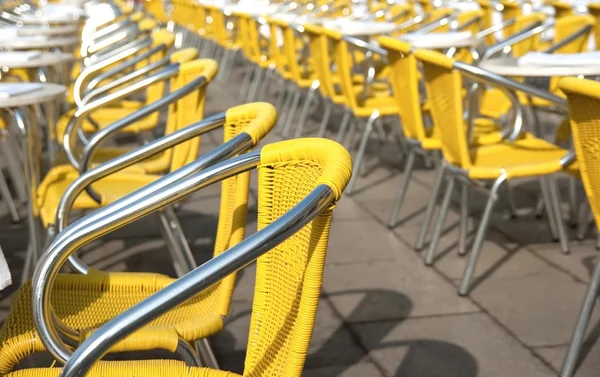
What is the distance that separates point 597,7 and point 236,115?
2845mm

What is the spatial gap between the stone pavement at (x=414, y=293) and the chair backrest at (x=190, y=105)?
0.54 metres

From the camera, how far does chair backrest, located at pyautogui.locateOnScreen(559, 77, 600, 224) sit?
213cm

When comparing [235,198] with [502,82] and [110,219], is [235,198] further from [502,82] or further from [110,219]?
[502,82]

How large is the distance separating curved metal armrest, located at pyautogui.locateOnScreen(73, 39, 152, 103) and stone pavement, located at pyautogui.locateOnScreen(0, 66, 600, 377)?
0.63 m

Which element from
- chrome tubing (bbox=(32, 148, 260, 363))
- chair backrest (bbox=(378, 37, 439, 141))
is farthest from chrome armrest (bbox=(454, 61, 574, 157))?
chrome tubing (bbox=(32, 148, 260, 363))

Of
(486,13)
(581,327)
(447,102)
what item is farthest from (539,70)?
(486,13)

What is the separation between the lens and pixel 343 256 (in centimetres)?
370

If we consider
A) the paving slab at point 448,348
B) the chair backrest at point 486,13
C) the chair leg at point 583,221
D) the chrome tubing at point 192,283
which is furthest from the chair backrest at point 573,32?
→ the chrome tubing at point 192,283

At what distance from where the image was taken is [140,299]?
2043 millimetres

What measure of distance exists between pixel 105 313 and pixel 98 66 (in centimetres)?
201

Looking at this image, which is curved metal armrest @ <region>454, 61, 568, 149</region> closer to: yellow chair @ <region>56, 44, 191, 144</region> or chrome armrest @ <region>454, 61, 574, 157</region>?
chrome armrest @ <region>454, 61, 574, 157</region>

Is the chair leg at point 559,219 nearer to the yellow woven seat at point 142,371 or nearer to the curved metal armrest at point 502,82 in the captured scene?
the curved metal armrest at point 502,82

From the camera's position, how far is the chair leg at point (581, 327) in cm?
246

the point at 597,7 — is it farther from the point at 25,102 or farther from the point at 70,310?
the point at 70,310
